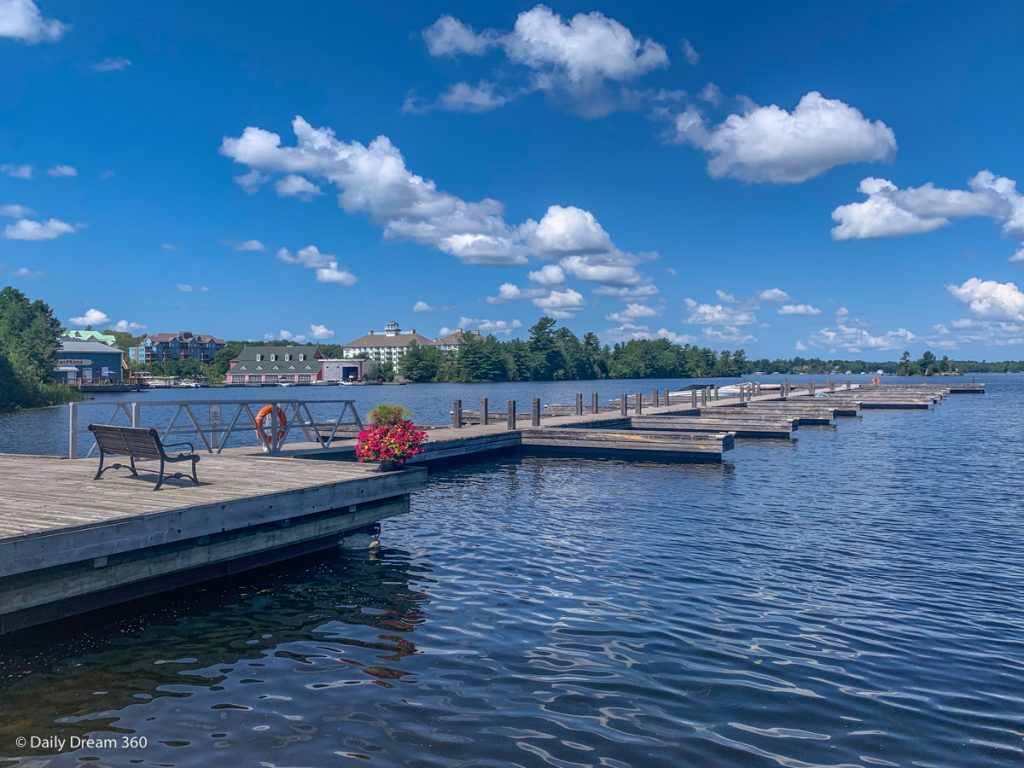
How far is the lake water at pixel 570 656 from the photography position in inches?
254

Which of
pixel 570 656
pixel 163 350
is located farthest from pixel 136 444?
pixel 163 350

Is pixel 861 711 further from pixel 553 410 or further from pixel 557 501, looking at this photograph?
pixel 553 410

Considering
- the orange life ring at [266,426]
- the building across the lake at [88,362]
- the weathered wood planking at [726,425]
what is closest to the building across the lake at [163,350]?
the building across the lake at [88,362]

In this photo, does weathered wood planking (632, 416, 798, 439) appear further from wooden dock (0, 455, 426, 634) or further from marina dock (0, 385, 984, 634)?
wooden dock (0, 455, 426, 634)

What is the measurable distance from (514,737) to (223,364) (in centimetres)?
19522

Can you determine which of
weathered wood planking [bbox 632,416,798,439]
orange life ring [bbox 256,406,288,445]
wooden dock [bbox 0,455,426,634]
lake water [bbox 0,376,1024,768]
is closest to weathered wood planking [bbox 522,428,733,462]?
weathered wood planking [bbox 632,416,798,439]

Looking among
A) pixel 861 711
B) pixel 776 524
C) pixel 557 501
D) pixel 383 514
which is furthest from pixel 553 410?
pixel 861 711

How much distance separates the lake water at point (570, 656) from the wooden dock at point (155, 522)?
0.49 metres

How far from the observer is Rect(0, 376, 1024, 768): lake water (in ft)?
21.2

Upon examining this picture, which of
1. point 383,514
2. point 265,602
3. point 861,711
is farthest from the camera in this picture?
point 383,514

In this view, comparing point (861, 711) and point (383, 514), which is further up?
point (383, 514)

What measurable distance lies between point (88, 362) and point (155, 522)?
475 feet

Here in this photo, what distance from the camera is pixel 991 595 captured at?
10.9m

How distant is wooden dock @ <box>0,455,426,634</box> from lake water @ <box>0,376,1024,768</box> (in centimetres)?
49
